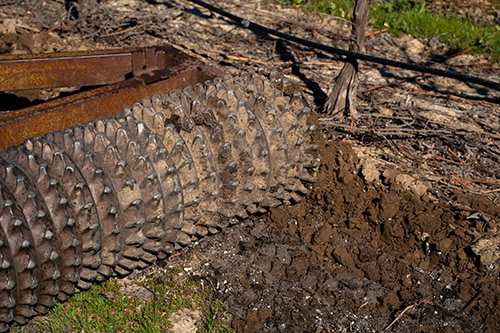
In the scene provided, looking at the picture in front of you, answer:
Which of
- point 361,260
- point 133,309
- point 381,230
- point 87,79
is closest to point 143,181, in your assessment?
point 133,309

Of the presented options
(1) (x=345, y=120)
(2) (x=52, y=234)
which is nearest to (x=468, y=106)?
(1) (x=345, y=120)

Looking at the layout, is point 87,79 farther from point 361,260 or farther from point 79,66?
point 361,260

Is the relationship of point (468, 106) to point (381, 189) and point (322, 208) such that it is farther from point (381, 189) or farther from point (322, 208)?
point (322, 208)

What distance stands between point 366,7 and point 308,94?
1.18 meters

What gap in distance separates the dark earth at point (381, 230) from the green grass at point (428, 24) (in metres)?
0.89

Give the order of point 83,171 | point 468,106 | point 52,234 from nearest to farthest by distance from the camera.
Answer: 1. point 52,234
2. point 83,171
3. point 468,106

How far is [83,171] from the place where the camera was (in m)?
2.85

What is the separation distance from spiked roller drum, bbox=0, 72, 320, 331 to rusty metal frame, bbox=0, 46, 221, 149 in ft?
0.79

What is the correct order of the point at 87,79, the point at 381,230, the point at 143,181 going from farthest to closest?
the point at 87,79, the point at 381,230, the point at 143,181

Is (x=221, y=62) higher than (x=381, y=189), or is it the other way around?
Answer: (x=221, y=62)

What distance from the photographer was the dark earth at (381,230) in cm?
326

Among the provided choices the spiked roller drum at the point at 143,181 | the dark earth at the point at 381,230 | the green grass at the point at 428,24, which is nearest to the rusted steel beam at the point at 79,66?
Answer: the spiked roller drum at the point at 143,181

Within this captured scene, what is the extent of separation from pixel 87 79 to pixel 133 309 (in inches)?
72.1

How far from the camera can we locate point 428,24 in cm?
704
